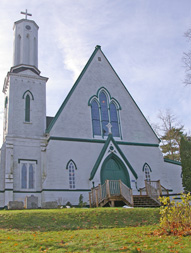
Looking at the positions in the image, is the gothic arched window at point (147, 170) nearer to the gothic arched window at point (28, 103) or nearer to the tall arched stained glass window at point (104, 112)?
the tall arched stained glass window at point (104, 112)

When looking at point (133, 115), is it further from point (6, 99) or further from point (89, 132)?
point (6, 99)

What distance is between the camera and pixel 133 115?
2523cm

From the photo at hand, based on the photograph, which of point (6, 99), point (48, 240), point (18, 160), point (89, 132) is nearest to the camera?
point (48, 240)

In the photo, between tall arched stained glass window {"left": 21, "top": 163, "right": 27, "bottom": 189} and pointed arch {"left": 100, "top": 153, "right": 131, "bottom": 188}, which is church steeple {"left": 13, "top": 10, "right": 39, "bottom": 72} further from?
pointed arch {"left": 100, "top": 153, "right": 131, "bottom": 188}

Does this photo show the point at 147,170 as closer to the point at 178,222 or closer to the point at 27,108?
the point at 27,108

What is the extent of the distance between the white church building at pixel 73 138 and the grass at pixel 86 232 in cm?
694

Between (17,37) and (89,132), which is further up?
(17,37)

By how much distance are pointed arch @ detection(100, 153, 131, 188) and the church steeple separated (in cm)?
984

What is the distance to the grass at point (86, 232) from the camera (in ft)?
25.8

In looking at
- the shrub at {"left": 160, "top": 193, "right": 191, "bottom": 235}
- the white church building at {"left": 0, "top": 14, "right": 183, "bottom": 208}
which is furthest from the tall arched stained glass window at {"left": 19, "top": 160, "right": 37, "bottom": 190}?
the shrub at {"left": 160, "top": 193, "right": 191, "bottom": 235}

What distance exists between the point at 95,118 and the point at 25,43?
886 centimetres

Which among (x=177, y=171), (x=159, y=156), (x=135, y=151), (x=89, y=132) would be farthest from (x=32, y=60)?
(x=177, y=171)

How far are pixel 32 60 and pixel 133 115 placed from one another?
9.72 m

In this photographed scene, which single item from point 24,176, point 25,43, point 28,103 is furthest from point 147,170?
point 25,43
